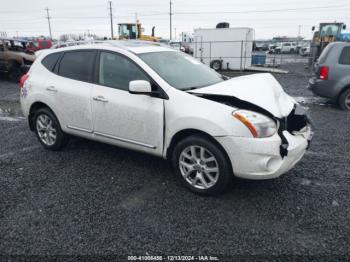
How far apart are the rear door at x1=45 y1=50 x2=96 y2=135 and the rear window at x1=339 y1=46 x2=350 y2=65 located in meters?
6.50

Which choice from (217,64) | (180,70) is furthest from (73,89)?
(217,64)

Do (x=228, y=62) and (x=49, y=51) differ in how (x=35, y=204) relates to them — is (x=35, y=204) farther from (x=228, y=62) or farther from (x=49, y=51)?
(x=228, y=62)

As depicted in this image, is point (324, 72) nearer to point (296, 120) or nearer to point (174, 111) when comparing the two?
point (296, 120)

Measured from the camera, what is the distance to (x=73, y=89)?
13.8 ft

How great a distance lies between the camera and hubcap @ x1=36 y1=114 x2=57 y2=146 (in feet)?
15.6

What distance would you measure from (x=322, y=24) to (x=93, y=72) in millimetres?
22013

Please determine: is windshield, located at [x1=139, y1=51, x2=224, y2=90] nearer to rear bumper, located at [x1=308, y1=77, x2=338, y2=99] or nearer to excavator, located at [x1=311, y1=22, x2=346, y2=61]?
rear bumper, located at [x1=308, y1=77, x2=338, y2=99]

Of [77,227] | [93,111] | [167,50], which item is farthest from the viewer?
[167,50]

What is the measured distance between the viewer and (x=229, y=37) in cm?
1812

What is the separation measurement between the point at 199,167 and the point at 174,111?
721 millimetres

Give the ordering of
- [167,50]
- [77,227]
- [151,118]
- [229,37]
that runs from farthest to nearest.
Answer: [229,37] < [167,50] < [151,118] < [77,227]

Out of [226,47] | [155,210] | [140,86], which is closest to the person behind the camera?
[155,210]

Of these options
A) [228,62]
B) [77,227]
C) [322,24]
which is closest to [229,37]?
[228,62]

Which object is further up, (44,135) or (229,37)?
(229,37)
